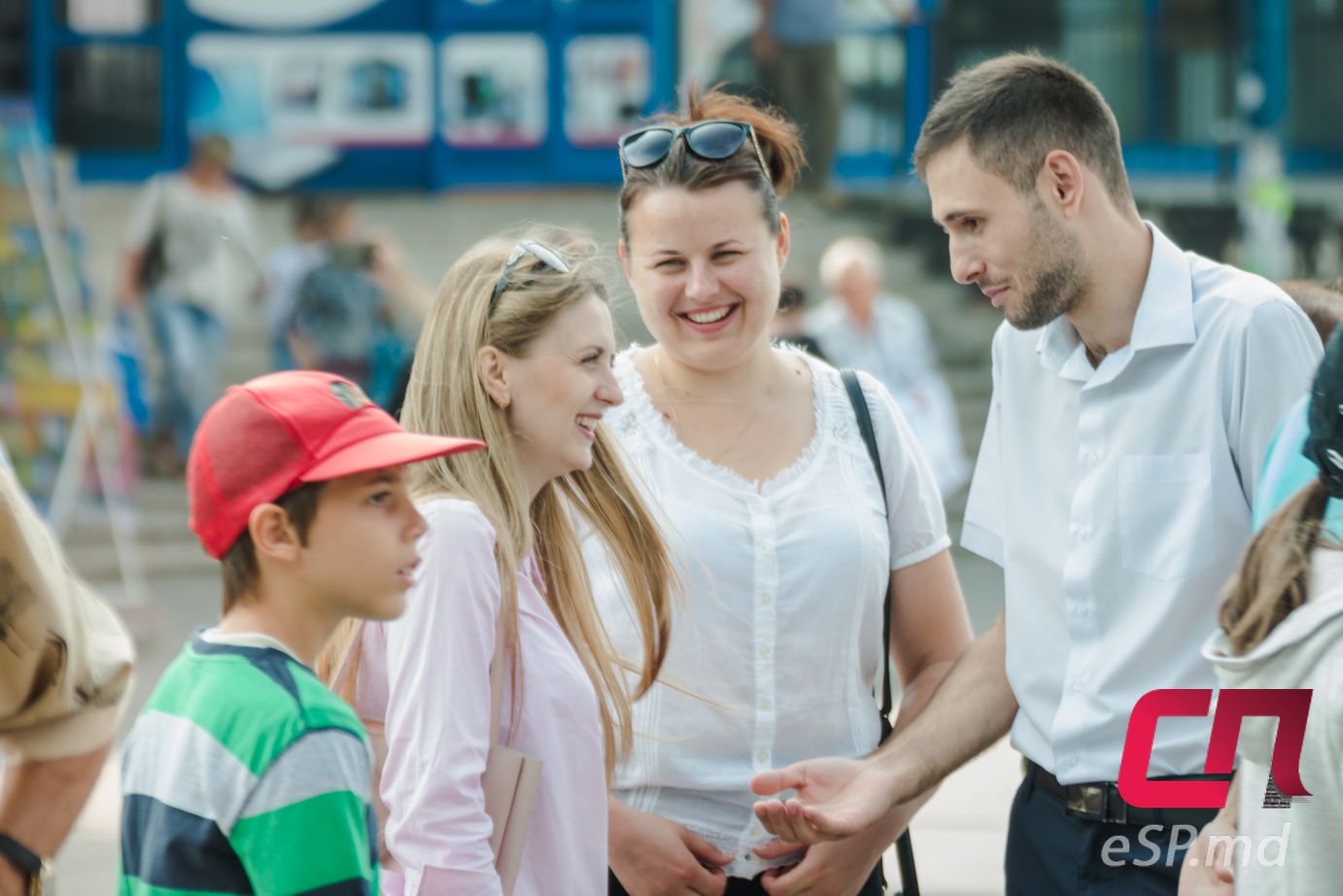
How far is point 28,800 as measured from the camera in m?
2.49

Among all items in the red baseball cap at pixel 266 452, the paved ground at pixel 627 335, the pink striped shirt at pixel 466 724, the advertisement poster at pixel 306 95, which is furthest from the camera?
the advertisement poster at pixel 306 95

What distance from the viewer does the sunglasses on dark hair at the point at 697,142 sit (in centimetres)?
295

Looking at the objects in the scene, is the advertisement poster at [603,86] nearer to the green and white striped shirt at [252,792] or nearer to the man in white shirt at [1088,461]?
the man in white shirt at [1088,461]

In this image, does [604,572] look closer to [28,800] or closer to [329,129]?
[28,800]

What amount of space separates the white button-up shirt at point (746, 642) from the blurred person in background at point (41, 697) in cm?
84

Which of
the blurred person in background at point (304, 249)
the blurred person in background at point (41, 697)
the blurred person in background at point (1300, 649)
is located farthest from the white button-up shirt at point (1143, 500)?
the blurred person in background at point (304, 249)

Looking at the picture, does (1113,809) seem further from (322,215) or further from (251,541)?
(322,215)

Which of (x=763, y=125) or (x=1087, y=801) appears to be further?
(x=763, y=125)

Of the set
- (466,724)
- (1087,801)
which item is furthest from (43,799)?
(1087,801)

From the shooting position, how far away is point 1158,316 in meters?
2.70

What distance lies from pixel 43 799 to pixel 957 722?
148 cm

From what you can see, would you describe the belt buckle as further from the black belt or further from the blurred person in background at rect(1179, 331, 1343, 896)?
the blurred person in background at rect(1179, 331, 1343, 896)

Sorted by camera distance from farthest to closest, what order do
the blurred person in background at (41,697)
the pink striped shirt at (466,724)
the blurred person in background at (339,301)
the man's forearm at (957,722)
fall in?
1. the blurred person in background at (339,301)
2. the man's forearm at (957,722)
3. the blurred person in background at (41,697)
4. the pink striped shirt at (466,724)

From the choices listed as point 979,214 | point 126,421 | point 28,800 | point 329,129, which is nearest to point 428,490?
point 28,800
